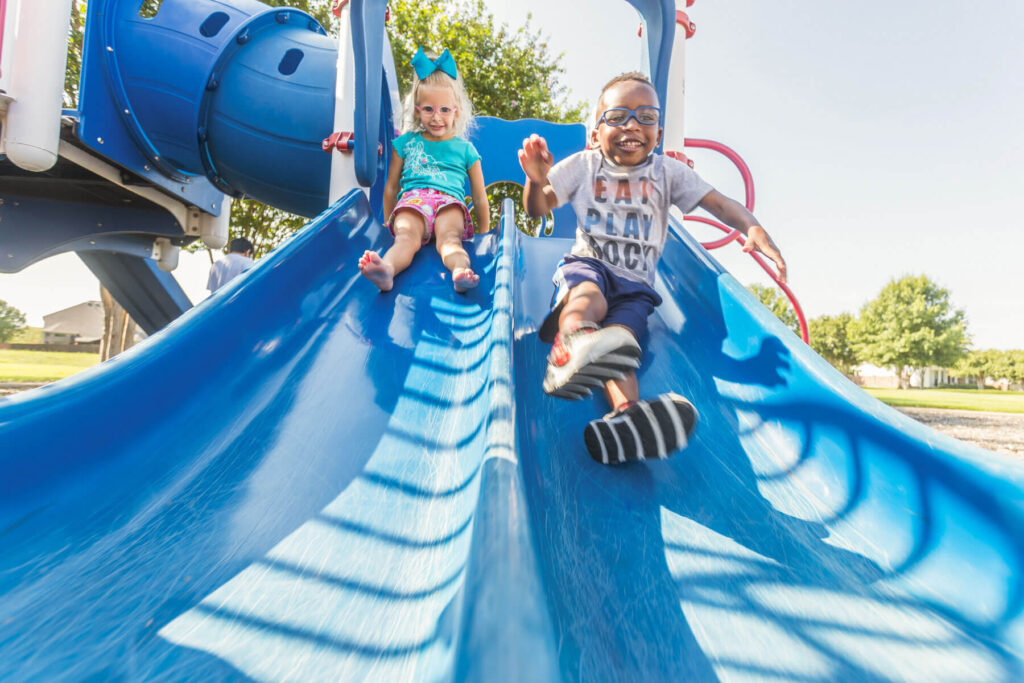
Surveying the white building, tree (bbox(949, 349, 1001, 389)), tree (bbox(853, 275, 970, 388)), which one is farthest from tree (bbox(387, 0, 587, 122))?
tree (bbox(949, 349, 1001, 389))

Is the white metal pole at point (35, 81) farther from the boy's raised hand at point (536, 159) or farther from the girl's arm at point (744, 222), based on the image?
the girl's arm at point (744, 222)

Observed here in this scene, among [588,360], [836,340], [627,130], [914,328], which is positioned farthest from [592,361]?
[836,340]

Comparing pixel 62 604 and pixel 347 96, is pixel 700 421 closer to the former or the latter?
pixel 62 604

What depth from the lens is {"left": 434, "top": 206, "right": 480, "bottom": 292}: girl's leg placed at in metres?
2.12

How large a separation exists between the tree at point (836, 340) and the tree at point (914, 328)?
12164 mm

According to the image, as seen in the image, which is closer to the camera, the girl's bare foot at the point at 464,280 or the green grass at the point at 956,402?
the girl's bare foot at the point at 464,280

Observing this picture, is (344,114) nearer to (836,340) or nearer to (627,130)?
(627,130)

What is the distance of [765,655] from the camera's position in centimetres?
76

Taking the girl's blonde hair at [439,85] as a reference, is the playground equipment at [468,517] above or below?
below

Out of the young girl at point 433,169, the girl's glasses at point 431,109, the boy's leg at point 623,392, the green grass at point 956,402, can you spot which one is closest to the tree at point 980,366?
the green grass at point 956,402

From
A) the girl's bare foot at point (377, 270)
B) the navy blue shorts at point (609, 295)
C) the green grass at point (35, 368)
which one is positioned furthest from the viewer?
the green grass at point (35, 368)

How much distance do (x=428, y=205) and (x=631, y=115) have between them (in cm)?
113

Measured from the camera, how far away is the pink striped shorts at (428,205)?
2.55m

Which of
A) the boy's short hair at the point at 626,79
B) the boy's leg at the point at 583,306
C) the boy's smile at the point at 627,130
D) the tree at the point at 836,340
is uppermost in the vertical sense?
the tree at the point at 836,340
